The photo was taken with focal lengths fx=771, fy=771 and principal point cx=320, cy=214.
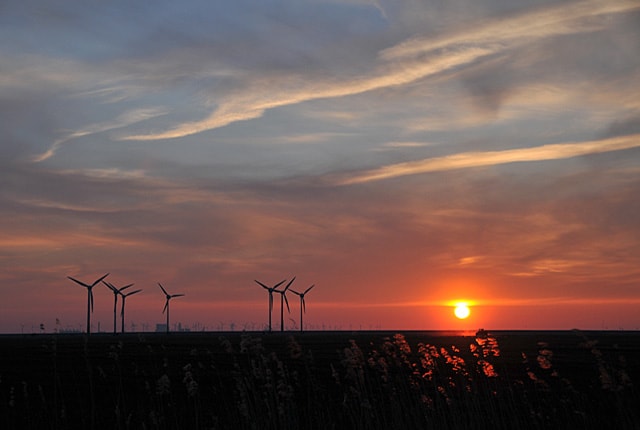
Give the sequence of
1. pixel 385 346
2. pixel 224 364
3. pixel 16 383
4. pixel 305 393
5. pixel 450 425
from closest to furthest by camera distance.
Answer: pixel 385 346 < pixel 450 425 < pixel 305 393 < pixel 16 383 < pixel 224 364

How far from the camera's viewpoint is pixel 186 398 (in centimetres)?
5072

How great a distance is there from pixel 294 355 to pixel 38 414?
75.7 feet

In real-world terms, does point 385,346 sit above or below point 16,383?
above

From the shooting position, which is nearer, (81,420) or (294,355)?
(294,355)

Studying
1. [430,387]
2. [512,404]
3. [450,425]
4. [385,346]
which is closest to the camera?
[385,346]

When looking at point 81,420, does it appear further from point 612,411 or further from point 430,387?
point 612,411

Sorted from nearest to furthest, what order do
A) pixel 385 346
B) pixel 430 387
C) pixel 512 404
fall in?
pixel 385 346 < pixel 512 404 < pixel 430 387

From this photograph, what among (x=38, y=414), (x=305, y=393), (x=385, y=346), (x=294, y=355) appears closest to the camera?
(x=294, y=355)


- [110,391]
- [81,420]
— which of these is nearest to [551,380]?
[110,391]

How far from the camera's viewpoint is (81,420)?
39906mm

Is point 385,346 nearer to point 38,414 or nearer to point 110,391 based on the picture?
point 38,414

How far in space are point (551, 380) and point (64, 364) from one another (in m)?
57.8

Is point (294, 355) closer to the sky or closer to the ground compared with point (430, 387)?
closer to the sky

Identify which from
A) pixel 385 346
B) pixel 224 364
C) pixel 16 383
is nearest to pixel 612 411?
pixel 385 346
